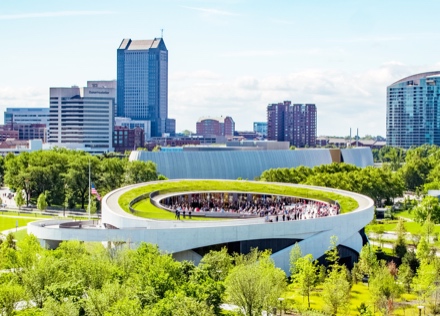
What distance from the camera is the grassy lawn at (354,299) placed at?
42.1 meters

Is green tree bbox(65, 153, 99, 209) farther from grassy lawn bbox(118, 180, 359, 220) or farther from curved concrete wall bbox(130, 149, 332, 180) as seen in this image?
grassy lawn bbox(118, 180, 359, 220)

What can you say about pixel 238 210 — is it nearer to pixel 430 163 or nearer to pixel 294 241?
pixel 294 241

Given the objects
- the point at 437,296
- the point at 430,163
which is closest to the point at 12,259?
the point at 437,296

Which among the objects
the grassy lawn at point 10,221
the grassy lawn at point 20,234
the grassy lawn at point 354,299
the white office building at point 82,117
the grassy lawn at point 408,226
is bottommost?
the grassy lawn at point 354,299

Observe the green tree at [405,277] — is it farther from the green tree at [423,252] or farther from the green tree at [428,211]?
the green tree at [428,211]

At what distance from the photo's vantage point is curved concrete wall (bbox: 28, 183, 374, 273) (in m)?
47.8

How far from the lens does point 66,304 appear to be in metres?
32.6

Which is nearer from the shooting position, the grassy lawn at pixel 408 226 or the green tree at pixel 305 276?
the green tree at pixel 305 276

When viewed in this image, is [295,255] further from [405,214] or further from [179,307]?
Answer: [405,214]

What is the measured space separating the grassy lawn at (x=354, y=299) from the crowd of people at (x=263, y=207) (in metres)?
8.92

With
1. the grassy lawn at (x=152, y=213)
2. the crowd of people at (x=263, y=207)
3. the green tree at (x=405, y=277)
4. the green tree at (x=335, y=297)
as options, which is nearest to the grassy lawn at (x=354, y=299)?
the green tree at (x=405, y=277)

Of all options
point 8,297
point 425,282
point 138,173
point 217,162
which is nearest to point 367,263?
point 425,282

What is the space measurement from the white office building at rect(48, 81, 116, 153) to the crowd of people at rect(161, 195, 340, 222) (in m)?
127

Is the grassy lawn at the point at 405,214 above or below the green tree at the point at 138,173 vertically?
below
